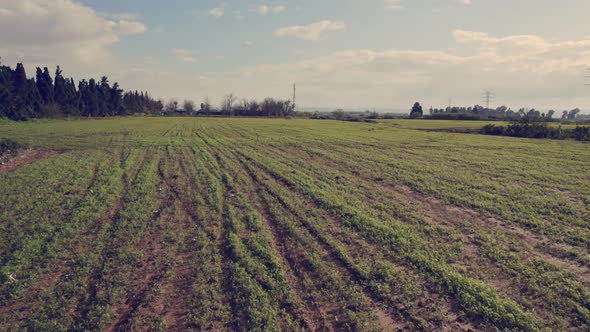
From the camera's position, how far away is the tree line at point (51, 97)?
6275 cm

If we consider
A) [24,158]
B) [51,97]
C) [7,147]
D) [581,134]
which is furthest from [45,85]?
[581,134]

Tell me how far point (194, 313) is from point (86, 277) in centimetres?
273

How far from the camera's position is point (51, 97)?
7588cm

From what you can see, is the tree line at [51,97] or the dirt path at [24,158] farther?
the tree line at [51,97]

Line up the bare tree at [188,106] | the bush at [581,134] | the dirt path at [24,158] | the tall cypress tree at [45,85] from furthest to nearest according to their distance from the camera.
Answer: the bare tree at [188,106], the tall cypress tree at [45,85], the bush at [581,134], the dirt path at [24,158]

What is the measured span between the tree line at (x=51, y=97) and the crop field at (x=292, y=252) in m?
60.0

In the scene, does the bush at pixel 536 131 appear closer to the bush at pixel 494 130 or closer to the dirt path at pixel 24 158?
the bush at pixel 494 130

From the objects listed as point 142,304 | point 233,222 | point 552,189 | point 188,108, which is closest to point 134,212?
point 233,222

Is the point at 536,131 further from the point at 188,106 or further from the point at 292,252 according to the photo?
the point at 188,106

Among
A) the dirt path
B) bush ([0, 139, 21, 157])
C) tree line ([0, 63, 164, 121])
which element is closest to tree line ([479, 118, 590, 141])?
the dirt path

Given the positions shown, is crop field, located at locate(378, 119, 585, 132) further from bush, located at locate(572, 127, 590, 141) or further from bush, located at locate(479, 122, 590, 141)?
bush, located at locate(572, 127, 590, 141)

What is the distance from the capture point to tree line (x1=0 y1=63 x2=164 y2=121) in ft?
206

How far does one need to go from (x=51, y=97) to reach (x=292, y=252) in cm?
8696

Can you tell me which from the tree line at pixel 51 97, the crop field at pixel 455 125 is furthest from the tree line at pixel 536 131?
the tree line at pixel 51 97
